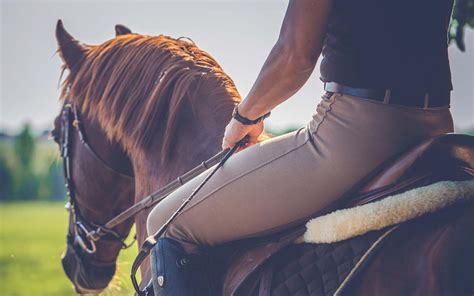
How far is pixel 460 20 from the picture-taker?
208 inches

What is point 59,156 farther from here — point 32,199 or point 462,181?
point 32,199

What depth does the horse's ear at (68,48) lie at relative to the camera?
404 centimetres

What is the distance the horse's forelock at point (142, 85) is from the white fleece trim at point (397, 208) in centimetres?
116

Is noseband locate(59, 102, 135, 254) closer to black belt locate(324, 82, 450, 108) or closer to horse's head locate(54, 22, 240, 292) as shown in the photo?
horse's head locate(54, 22, 240, 292)

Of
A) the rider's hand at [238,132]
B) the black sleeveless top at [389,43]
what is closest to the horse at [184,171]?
the black sleeveless top at [389,43]

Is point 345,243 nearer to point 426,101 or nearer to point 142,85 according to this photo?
point 426,101

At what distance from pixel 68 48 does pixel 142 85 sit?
81 cm

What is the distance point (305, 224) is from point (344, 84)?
530 millimetres

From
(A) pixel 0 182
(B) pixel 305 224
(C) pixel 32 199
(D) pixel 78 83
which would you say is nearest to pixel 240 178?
(B) pixel 305 224

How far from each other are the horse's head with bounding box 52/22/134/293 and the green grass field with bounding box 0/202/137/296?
0.54ft

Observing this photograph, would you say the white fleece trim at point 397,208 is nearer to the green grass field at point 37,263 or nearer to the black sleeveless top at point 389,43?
the black sleeveless top at point 389,43

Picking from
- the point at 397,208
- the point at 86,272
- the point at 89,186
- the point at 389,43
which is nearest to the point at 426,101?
the point at 389,43

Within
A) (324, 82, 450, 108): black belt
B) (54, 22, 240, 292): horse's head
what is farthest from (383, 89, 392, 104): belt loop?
(54, 22, 240, 292): horse's head

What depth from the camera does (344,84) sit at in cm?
240
